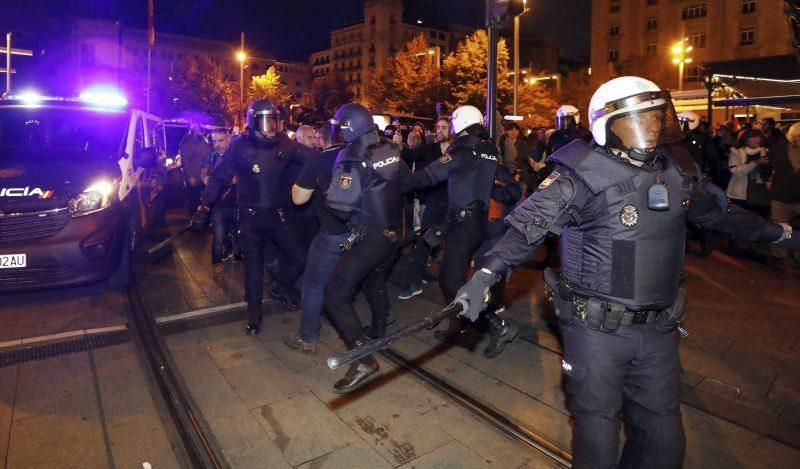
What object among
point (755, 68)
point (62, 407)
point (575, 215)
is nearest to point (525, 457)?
point (575, 215)

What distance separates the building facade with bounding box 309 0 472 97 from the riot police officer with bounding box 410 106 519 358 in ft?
284

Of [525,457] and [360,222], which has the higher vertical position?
[360,222]

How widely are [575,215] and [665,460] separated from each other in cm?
117

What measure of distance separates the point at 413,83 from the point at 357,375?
35.2m

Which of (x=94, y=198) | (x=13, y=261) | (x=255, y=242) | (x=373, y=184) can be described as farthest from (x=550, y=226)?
(x=13, y=261)

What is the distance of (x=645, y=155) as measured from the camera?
8.60 feet

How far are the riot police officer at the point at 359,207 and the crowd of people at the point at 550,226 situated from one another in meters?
0.01

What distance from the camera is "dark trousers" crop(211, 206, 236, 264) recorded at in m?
8.21

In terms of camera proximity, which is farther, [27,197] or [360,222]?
[27,197]

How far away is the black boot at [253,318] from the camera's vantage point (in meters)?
5.57

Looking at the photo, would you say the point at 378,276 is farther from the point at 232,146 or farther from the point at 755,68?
the point at 755,68

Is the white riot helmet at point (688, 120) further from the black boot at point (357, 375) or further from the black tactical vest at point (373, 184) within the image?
the black boot at point (357, 375)

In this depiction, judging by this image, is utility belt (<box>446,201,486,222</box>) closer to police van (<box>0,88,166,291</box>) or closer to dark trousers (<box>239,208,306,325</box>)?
dark trousers (<box>239,208,306,325</box>)

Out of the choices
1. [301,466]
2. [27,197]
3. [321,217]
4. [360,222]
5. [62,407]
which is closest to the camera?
[301,466]
